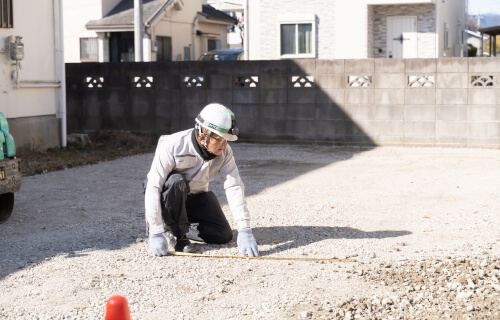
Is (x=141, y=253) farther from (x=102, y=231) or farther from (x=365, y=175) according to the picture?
(x=365, y=175)

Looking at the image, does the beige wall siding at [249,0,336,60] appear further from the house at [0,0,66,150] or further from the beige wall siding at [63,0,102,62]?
the house at [0,0,66,150]

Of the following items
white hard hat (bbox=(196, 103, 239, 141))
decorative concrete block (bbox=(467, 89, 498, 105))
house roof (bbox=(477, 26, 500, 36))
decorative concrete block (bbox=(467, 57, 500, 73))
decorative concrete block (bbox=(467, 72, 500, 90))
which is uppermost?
house roof (bbox=(477, 26, 500, 36))

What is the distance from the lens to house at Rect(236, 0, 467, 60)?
21.6 m

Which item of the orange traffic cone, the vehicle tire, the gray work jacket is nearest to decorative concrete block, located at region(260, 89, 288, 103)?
the vehicle tire

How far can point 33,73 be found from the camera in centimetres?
1205

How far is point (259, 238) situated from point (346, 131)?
293 inches

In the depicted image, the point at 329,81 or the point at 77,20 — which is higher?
the point at 77,20

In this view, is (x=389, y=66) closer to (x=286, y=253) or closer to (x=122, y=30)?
(x=286, y=253)

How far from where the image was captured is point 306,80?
13.5 meters

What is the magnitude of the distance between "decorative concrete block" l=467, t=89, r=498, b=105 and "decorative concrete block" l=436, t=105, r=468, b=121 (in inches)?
7.4

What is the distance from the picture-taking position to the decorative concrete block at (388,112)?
1298 cm

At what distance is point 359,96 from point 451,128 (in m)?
1.76

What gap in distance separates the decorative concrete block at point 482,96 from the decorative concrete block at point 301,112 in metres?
2.87

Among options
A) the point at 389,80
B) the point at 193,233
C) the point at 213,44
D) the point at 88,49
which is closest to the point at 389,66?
the point at 389,80
